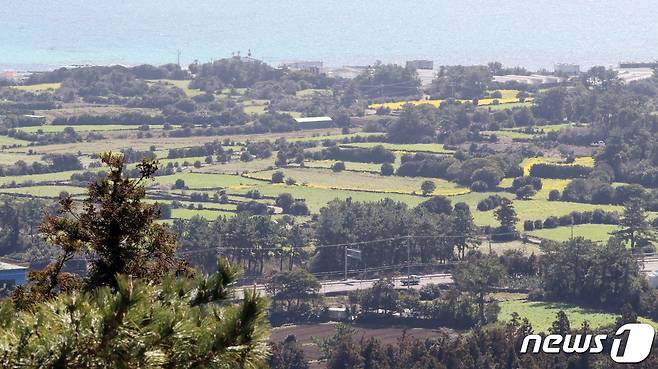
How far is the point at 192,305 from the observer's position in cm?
1264

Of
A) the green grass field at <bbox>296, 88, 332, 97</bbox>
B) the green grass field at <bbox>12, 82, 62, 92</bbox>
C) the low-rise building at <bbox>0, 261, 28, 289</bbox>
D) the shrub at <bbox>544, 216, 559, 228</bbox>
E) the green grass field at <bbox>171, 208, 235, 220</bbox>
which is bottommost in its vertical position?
the green grass field at <bbox>296, 88, 332, 97</bbox>

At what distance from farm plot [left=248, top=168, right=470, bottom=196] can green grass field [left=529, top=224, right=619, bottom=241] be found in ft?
32.9

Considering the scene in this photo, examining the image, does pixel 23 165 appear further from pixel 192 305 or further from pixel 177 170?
pixel 192 305

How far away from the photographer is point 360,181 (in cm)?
7750

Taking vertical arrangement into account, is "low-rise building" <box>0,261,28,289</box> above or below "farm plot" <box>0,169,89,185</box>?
above

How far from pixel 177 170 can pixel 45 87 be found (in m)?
41.4

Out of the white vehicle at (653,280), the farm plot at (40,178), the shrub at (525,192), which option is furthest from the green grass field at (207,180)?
the white vehicle at (653,280)

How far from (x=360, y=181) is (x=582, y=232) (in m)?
16.0

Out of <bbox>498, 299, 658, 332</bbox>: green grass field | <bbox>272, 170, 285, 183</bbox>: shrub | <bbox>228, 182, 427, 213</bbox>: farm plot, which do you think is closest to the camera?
<bbox>498, 299, 658, 332</bbox>: green grass field

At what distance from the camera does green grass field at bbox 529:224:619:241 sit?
62.2 m

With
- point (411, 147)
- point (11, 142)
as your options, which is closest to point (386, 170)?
point (411, 147)

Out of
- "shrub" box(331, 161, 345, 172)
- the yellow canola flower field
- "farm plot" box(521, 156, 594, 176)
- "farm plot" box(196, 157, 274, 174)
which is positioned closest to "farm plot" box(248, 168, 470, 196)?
A: "shrub" box(331, 161, 345, 172)

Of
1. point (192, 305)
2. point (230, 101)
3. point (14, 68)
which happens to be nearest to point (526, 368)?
point (192, 305)

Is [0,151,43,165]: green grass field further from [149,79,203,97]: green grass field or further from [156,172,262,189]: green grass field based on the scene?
[149,79,203,97]: green grass field
